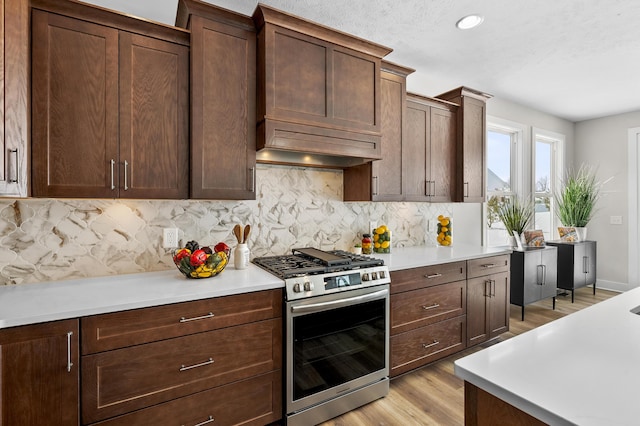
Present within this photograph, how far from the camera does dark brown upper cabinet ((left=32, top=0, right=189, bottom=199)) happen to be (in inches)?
62.4

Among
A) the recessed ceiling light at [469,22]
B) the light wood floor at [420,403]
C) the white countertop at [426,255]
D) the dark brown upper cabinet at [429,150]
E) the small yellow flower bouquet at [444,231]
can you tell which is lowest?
the light wood floor at [420,403]

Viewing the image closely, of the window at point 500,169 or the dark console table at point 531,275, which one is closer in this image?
the dark console table at point 531,275

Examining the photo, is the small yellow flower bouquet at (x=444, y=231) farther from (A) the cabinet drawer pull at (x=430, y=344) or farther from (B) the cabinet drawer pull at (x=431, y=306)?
(A) the cabinet drawer pull at (x=430, y=344)

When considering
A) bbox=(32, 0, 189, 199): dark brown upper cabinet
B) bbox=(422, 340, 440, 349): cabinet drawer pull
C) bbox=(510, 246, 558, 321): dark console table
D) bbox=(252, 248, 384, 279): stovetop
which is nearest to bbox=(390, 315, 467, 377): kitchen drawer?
bbox=(422, 340, 440, 349): cabinet drawer pull

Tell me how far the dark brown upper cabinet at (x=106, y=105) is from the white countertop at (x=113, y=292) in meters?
0.49

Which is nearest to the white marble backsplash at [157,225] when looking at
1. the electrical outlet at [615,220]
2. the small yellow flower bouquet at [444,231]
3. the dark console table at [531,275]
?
the small yellow flower bouquet at [444,231]

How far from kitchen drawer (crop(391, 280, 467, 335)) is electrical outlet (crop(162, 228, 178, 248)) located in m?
1.57

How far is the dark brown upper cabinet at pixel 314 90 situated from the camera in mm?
2021

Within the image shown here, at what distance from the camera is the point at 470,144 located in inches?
127

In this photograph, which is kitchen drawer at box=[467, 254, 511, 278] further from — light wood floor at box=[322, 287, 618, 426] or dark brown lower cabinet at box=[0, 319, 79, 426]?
dark brown lower cabinet at box=[0, 319, 79, 426]

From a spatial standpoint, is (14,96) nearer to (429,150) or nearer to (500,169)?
(429,150)

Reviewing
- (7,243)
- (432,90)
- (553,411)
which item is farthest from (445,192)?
(7,243)

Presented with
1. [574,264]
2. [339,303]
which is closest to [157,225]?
[339,303]

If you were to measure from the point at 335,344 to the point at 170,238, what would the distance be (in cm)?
129
